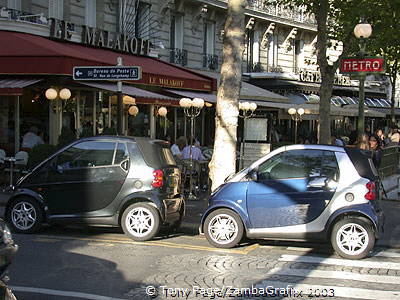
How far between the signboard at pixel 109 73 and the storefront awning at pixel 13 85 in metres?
2.56

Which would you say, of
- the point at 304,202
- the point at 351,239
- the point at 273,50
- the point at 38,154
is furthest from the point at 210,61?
the point at 351,239

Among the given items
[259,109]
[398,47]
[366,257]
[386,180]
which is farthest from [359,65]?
[259,109]

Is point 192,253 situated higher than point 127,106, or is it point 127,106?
point 127,106

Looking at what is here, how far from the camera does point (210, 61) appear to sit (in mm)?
28344

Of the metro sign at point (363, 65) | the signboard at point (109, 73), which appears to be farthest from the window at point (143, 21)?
the metro sign at point (363, 65)

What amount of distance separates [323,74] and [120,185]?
1026 centimetres

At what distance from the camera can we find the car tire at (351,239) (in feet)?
26.2

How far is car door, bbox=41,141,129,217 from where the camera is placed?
9117 mm

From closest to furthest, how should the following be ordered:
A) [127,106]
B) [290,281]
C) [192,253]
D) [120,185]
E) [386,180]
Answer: [290,281] < [192,253] < [120,185] < [386,180] < [127,106]

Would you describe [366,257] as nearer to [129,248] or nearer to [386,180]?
[129,248]

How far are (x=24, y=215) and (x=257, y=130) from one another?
8490 millimetres

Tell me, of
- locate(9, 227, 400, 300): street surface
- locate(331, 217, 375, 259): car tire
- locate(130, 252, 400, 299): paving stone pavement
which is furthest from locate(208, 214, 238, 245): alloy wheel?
locate(331, 217, 375, 259): car tire

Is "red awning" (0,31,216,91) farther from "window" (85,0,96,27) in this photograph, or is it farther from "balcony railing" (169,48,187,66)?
"balcony railing" (169,48,187,66)

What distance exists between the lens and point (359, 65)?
13.2m
